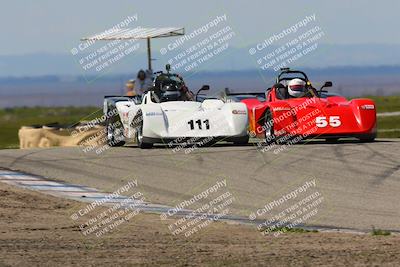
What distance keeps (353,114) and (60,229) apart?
11.3m

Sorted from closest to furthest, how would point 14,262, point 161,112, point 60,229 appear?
point 14,262, point 60,229, point 161,112

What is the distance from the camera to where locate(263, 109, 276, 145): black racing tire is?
2275 centimetres

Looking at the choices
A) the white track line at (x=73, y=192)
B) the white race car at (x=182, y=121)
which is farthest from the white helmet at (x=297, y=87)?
the white track line at (x=73, y=192)

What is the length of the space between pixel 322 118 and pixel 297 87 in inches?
64.3

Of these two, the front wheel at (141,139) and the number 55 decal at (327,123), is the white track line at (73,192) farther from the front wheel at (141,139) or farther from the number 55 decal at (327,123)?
the number 55 decal at (327,123)

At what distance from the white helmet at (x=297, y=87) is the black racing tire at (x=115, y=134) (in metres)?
3.82

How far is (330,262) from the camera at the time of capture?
10242mm

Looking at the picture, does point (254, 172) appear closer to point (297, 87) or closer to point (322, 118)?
point (322, 118)

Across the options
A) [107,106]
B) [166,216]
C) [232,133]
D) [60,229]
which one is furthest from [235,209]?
[107,106]

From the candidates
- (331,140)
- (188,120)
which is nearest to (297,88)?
(331,140)

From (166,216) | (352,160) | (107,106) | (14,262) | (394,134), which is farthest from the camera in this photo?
(394,134)

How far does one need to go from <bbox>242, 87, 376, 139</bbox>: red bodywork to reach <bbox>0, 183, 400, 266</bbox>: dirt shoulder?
9.29 meters

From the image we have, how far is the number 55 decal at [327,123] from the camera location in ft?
74.6

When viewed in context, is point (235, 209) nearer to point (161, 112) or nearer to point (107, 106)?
point (161, 112)
